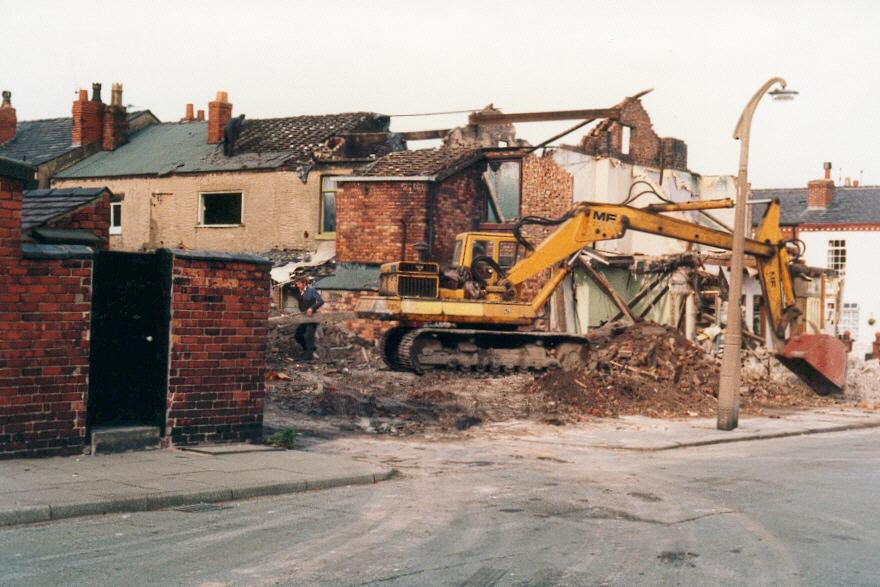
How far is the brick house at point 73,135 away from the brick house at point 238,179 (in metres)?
0.72

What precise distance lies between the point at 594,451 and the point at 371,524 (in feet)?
24.4

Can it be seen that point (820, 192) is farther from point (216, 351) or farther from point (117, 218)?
point (216, 351)

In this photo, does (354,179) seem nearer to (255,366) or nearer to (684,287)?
(684,287)

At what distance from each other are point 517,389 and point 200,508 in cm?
1353

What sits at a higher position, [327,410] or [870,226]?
[870,226]

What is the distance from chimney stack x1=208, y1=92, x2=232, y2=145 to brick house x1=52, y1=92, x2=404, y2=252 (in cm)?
4

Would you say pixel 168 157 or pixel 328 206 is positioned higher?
pixel 168 157

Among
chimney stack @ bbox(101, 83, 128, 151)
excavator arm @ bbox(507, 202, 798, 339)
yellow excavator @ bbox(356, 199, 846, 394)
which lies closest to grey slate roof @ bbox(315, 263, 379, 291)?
yellow excavator @ bbox(356, 199, 846, 394)

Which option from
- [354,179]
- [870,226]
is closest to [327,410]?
[354,179]

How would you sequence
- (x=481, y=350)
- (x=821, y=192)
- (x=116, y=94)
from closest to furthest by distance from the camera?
(x=481, y=350) < (x=116, y=94) < (x=821, y=192)

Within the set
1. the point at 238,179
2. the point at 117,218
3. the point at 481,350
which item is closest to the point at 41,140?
the point at 117,218

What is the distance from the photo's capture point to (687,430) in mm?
19578

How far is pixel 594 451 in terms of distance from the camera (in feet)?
53.7

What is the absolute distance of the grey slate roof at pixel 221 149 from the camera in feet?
123
